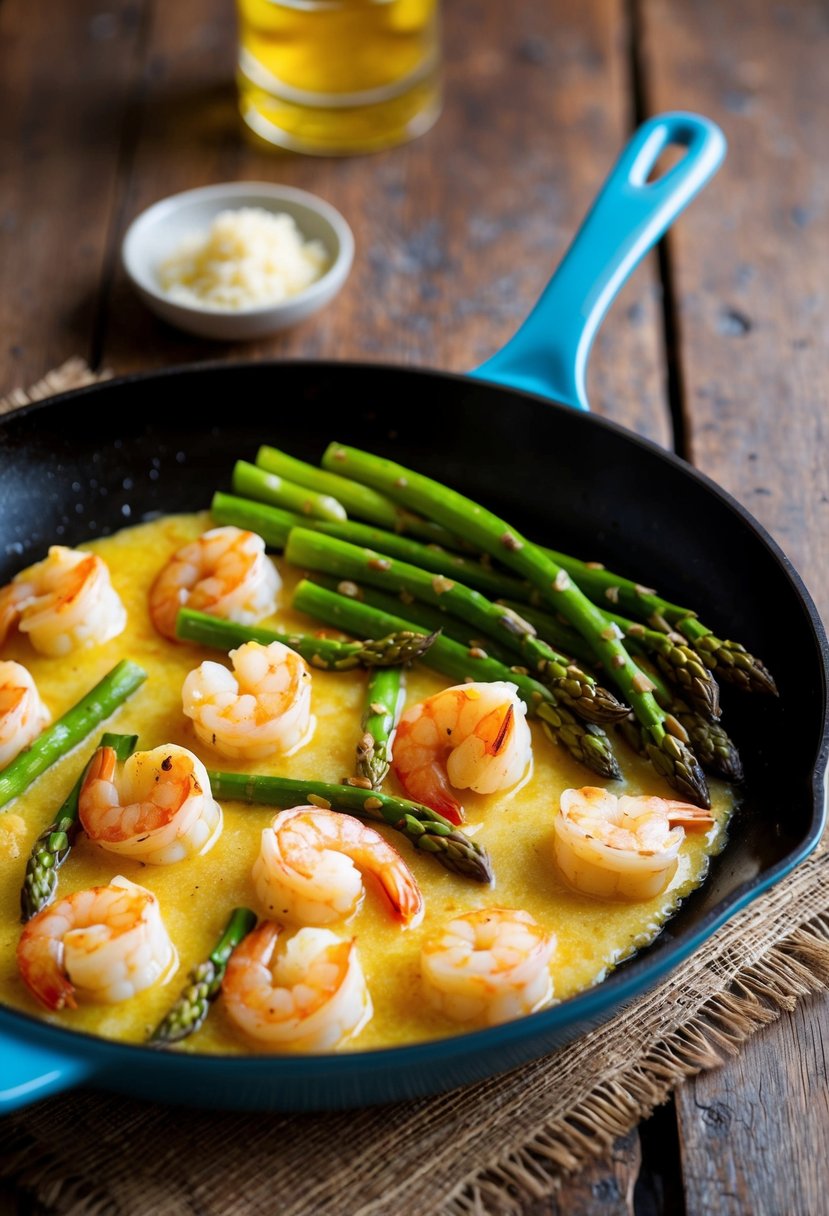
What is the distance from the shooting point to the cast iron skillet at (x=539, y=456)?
2.68 m

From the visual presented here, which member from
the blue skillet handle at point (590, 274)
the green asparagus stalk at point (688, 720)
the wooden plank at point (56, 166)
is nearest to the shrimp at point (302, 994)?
the green asparagus stalk at point (688, 720)

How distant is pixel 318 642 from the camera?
2.86m

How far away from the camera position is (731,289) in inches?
163

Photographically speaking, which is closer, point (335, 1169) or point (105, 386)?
point (335, 1169)

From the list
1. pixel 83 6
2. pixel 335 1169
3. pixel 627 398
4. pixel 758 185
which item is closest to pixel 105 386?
pixel 627 398

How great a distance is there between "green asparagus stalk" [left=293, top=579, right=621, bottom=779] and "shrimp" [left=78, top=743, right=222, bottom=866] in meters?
0.60

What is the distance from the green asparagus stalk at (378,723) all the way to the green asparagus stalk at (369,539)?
313 mm

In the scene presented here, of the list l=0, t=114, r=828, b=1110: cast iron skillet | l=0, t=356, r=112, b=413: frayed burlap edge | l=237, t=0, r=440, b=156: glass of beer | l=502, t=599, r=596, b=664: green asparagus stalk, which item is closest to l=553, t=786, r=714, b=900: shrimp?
l=0, t=114, r=828, b=1110: cast iron skillet

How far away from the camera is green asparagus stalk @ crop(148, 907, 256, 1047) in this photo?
2.15 metres

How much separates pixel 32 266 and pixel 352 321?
1107 millimetres

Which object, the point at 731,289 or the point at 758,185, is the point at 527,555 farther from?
the point at 758,185

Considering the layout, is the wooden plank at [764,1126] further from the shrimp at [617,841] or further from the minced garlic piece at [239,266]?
the minced garlic piece at [239,266]

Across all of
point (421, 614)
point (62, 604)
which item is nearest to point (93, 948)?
point (62, 604)

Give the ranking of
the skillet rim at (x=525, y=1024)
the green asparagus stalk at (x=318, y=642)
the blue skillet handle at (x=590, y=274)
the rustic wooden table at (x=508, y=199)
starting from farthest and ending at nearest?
the rustic wooden table at (x=508, y=199) < the blue skillet handle at (x=590, y=274) < the green asparagus stalk at (x=318, y=642) < the skillet rim at (x=525, y=1024)
